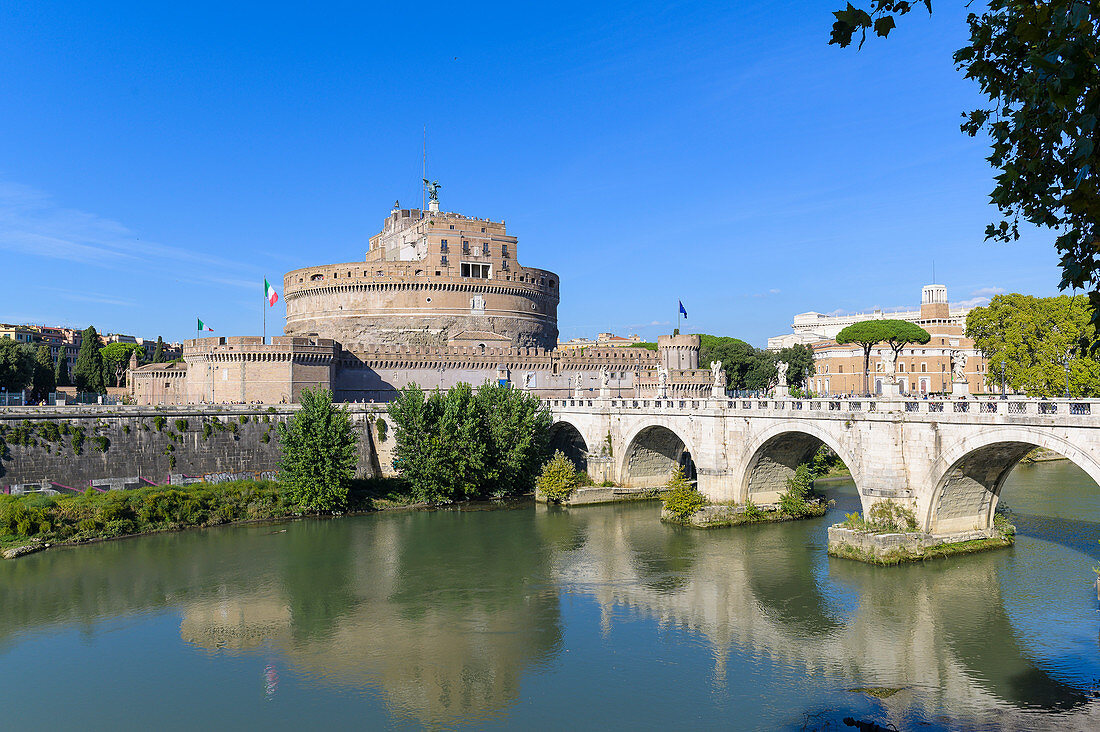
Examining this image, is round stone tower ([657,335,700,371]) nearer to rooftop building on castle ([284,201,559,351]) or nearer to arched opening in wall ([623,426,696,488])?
rooftop building on castle ([284,201,559,351])

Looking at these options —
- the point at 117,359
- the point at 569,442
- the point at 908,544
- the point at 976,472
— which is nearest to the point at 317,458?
the point at 569,442

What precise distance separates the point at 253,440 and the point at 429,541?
47.8 ft

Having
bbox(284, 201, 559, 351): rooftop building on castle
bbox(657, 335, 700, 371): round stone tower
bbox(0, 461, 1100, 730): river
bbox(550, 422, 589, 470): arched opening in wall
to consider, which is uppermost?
bbox(284, 201, 559, 351): rooftop building on castle

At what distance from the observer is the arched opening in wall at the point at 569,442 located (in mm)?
42525

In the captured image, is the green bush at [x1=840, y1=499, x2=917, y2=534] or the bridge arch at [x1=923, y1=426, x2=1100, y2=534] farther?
the green bush at [x1=840, y1=499, x2=917, y2=534]

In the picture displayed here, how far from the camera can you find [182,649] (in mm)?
18000

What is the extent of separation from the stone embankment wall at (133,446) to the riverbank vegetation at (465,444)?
5.79 meters

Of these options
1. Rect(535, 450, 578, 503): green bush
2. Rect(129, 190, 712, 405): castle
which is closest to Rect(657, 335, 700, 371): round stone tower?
Rect(129, 190, 712, 405): castle

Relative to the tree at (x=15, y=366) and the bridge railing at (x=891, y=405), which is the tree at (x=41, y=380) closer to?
the tree at (x=15, y=366)

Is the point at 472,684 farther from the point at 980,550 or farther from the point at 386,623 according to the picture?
the point at 980,550

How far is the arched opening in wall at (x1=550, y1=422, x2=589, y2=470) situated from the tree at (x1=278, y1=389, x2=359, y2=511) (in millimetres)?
12764

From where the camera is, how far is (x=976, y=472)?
21188 mm

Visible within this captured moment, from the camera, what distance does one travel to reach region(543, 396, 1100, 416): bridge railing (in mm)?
18703

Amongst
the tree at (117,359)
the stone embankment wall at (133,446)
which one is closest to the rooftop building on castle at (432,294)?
the tree at (117,359)
